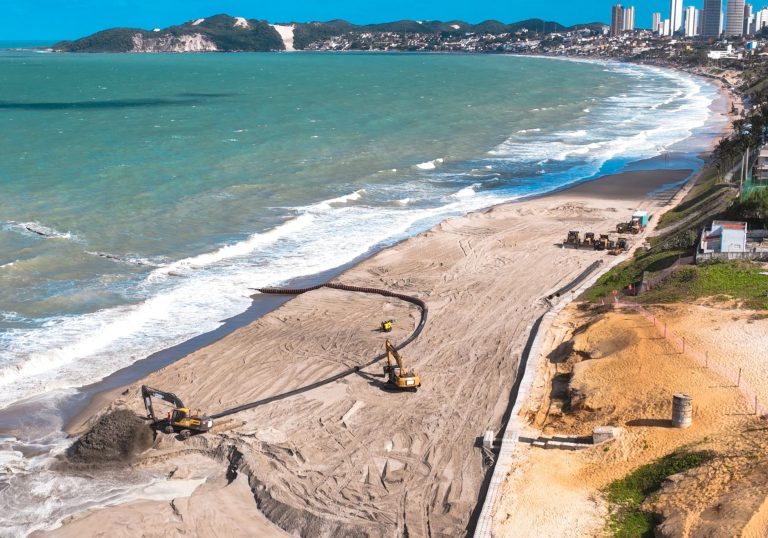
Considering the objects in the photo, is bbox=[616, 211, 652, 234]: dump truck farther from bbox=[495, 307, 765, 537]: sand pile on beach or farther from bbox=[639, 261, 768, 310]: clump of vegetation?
bbox=[495, 307, 765, 537]: sand pile on beach

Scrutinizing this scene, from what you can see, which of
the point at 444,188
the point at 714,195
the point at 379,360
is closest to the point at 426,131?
the point at 444,188

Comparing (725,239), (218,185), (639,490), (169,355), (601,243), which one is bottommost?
Answer: (169,355)

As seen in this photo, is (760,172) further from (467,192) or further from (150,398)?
(150,398)

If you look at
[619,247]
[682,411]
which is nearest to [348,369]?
[682,411]

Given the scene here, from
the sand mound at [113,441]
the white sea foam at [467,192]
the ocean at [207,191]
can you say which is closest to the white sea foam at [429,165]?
the ocean at [207,191]

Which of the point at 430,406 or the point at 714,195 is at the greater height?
the point at 714,195

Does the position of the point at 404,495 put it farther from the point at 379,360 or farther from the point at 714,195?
the point at 714,195
